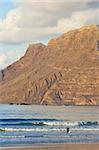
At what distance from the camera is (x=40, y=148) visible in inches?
909

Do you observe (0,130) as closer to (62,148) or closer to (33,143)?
(33,143)

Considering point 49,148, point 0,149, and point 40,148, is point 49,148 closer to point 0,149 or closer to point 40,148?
point 40,148

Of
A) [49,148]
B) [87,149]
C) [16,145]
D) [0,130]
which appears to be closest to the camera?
[87,149]

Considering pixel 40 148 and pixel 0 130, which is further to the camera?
pixel 0 130

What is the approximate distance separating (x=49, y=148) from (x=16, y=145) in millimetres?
2742

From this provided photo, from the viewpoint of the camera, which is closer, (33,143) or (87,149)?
(87,149)

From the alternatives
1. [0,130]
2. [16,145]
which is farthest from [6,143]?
[0,130]

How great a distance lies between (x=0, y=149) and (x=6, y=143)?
3.90m

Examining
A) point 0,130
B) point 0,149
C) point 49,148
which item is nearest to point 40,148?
point 49,148

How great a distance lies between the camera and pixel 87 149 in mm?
21500

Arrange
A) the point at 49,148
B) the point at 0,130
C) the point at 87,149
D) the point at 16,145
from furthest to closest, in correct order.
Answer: the point at 0,130, the point at 16,145, the point at 49,148, the point at 87,149

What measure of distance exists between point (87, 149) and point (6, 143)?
6.07 metres

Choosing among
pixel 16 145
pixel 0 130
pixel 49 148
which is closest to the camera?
pixel 49 148

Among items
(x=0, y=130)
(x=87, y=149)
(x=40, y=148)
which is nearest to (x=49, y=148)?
(x=40, y=148)
